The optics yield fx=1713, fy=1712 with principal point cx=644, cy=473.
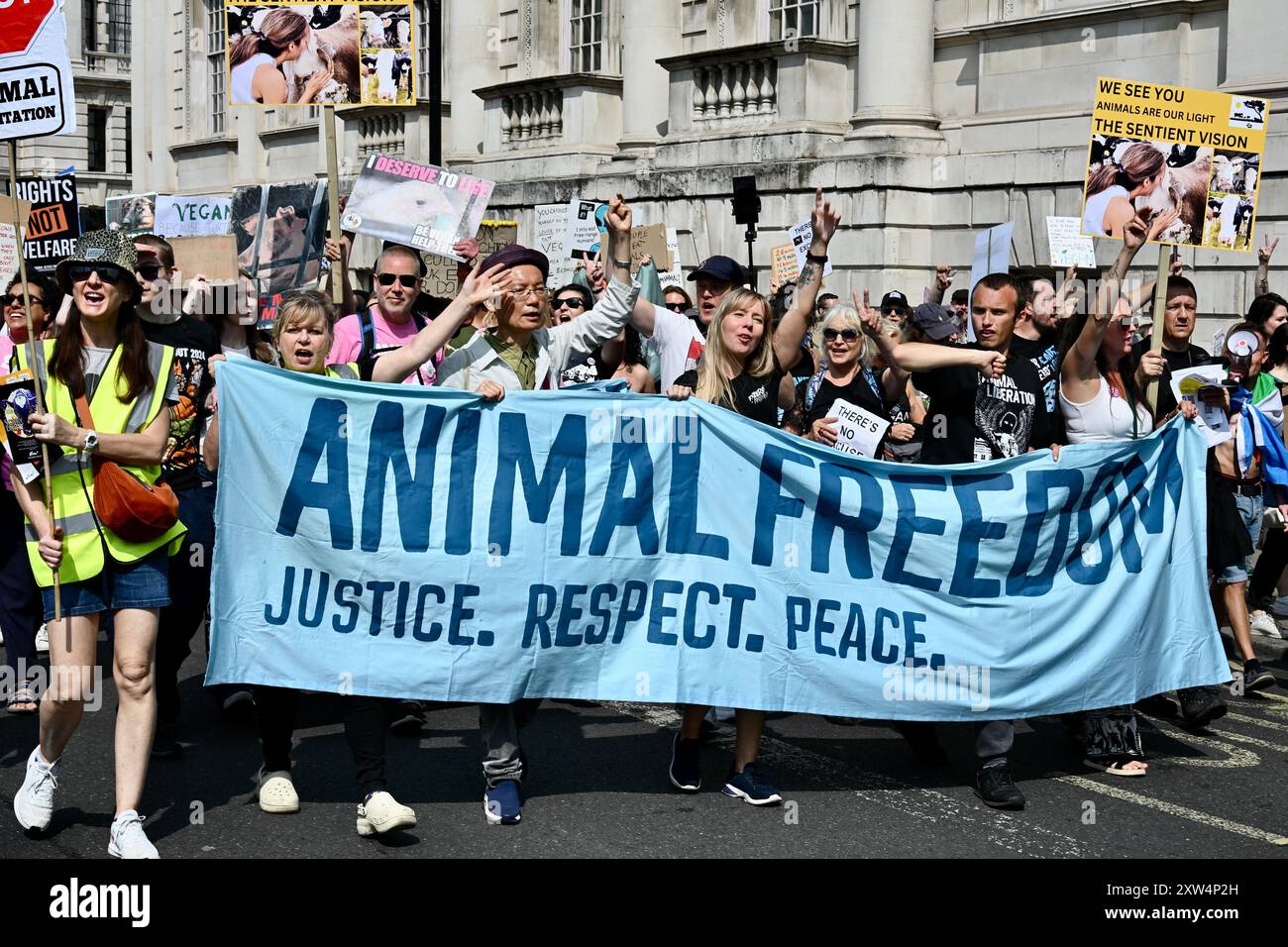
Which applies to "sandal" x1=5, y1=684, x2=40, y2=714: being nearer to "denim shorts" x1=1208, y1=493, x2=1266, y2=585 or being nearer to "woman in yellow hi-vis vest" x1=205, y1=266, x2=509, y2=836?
"woman in yellow hi-vis vest" x1=205, y1=266, x2=509, y2=836

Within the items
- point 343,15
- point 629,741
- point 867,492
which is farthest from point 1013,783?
point 343,15

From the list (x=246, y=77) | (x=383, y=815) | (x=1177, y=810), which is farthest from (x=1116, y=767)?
(x=246, y=77)

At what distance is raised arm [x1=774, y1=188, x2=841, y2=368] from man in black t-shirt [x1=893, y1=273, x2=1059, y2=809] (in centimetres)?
41

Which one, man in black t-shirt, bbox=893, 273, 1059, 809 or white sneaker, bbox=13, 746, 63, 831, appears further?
man in black t-shirt, bbox=893, 273, 1059, 809

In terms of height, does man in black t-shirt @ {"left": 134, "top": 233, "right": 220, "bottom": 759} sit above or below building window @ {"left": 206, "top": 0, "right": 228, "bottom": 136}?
below

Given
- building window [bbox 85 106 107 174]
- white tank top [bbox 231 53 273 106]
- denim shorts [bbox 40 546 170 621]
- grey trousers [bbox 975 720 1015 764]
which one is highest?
building window [bbox 85 106 107 174]

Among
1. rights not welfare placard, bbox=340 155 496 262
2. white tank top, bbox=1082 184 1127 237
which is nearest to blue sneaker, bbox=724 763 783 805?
white tank top, bbox=1082 184 1127 237

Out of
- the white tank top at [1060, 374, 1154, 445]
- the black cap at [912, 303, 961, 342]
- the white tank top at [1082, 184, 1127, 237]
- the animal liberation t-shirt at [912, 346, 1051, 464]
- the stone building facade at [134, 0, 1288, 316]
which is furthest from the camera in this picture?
the stone building facade at [134, 0, 1288, 316]

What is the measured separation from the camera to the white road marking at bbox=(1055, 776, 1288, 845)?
6.01 meters

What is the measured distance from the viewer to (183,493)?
7.00 metres

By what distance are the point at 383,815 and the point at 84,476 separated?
1.51 meters

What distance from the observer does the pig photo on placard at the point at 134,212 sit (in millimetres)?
16453

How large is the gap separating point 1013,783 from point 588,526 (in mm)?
1894

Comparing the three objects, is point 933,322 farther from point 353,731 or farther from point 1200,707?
point 353,731
